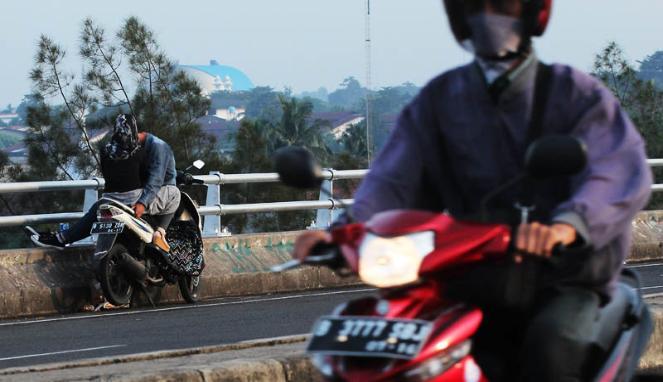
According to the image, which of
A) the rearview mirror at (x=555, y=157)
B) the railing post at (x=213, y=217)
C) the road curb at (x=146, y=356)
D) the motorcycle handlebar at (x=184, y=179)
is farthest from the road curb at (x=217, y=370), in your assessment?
the railing post at (x=213, y=217)

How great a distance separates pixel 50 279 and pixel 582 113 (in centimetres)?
997

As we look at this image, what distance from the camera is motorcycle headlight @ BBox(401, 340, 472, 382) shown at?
147 inches

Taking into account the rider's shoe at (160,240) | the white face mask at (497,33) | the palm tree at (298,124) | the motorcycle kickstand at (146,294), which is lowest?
the palm tree at (298,124)

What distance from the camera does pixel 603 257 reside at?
432 cm

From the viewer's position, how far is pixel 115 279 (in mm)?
13977

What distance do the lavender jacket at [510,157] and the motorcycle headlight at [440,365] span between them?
1.49 feet

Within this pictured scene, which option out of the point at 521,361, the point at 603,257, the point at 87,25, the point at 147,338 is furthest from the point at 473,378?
the point at 87,25

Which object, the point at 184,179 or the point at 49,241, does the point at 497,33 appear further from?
the point at 184,179

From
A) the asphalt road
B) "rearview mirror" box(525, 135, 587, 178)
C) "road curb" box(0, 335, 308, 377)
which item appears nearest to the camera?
"rearview mirror" box(525, 135, 587, 178)

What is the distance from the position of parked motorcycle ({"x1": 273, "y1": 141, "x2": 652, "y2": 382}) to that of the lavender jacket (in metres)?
0.22

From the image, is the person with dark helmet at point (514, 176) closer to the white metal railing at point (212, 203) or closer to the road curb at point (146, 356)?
the road curb at point (146, 356)

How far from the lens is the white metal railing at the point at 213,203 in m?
14.1

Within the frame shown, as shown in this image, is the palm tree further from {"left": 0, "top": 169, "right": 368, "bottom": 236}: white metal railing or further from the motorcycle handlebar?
the motorcycle handlebar

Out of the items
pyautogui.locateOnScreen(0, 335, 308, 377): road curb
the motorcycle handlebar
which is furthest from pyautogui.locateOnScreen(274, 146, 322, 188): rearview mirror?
the motorcycle handlebar
